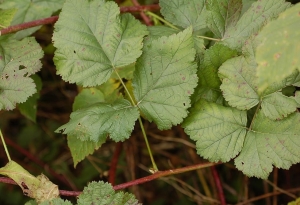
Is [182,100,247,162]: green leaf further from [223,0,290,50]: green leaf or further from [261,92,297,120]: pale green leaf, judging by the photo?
[223,0,290,50]: green leaf

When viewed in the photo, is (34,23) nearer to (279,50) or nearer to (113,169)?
(113,169)

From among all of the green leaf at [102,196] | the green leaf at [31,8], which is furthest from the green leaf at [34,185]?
the green leaf at [31,8]

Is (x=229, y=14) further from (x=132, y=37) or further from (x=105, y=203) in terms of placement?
(x=105, y=203)

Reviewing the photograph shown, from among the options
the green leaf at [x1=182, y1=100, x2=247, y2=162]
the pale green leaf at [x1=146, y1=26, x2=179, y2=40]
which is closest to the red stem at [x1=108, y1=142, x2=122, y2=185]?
the green leaf at [x1=182, y1=100, x2=247, y2=162]

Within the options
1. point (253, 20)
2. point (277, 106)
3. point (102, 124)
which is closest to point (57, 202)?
point (102, 124)

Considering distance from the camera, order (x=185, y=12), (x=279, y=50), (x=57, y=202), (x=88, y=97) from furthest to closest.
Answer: (x=88, y=97) < (x=185, y=12) < (x=57, y=202) < (x=279, y=50)
